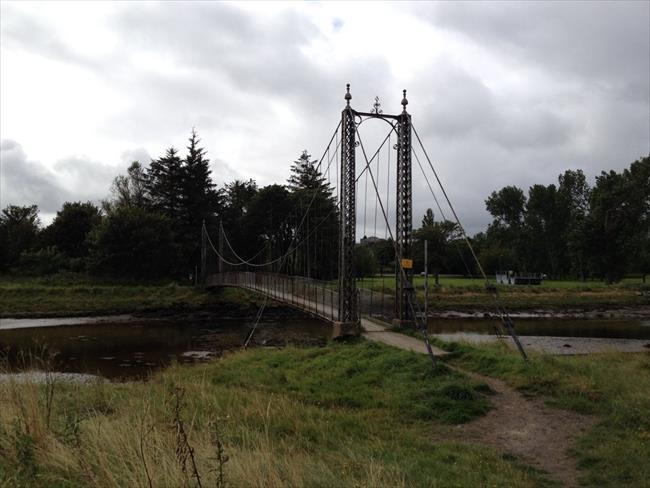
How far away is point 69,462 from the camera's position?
3502 mm

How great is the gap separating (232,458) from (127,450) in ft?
2.62

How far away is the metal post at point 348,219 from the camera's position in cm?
1295

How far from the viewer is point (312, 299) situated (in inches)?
722

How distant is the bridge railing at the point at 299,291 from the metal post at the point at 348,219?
0.76 meters

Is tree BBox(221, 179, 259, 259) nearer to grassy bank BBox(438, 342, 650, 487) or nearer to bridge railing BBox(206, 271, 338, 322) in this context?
bridge railing BBox(206, 271, 338, 322)

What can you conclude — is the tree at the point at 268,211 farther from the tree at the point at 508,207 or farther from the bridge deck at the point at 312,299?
the tree at the point at 508,207

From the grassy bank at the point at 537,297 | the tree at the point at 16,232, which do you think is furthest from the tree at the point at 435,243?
the tree at the point at 16,232

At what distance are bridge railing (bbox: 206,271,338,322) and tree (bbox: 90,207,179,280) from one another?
42.0 ft

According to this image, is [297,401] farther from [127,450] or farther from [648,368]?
[648,368]

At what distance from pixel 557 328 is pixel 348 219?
56.2 ft

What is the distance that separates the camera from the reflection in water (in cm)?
2283

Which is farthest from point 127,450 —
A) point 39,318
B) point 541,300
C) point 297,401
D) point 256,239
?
point 256,239

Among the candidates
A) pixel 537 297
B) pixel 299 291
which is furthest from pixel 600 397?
pixel 537 297

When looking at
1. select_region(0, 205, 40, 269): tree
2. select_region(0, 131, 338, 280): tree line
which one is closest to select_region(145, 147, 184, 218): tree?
select_region(0, 131, 338, 280): tree line
